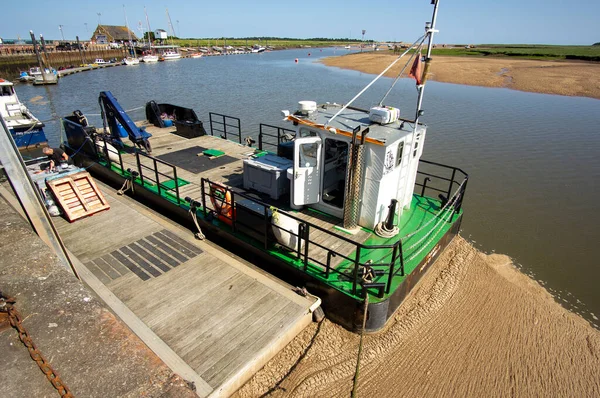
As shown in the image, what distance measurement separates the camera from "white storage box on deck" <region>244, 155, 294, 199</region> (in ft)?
28.5

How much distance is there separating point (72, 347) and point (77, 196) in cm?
745

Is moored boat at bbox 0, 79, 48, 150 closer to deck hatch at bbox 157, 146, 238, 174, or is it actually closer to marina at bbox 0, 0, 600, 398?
marina at bbox 0, 0, 600, 398

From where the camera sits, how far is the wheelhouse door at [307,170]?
744 centimetres

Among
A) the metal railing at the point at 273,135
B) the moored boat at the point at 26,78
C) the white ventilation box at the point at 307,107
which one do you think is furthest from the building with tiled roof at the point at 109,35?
the white ventilation box at the point at 307,107

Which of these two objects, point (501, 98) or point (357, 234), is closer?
point (357, 234)

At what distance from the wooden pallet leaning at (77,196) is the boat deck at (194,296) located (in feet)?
1.19

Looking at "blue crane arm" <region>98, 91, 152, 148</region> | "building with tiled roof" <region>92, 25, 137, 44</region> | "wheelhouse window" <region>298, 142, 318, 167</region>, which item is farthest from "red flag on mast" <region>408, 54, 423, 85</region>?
"building with tiled roof" <region>92, 25, 137, 44</region>

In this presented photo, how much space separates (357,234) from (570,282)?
633cm

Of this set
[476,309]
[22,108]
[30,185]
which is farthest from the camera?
[22,108]

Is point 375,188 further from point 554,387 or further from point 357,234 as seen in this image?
point 554,387

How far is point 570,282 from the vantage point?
9.20m

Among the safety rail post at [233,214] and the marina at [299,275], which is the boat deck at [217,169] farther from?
the safety rail post at [233,214]

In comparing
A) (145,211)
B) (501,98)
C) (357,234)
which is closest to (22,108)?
(145,211)

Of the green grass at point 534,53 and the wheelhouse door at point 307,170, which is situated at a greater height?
the wheelhouse door at point 307,170
